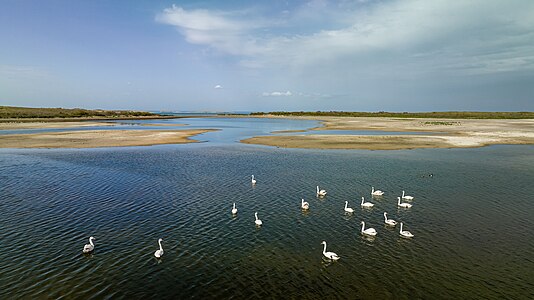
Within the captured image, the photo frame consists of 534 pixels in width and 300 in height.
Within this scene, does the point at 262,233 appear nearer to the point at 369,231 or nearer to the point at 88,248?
the point at 369,231

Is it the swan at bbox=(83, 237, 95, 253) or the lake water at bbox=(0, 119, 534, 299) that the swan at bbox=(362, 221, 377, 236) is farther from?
the swan at bbox=(83, 237, 95, 253)

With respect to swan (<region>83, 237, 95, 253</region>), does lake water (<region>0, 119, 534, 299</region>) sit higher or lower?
lower

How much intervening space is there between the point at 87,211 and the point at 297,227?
44.1ft

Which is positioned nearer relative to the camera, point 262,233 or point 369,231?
point 369,231

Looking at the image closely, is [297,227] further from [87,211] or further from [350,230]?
[87,211]

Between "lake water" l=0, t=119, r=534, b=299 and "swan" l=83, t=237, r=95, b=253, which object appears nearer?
"lake water" l=0, t=119, r=534, b=299

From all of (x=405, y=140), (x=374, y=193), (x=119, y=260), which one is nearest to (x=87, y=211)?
(x=119, y=260)

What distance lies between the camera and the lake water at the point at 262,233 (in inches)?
492

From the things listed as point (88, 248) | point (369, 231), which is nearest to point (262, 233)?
point (369, 231)

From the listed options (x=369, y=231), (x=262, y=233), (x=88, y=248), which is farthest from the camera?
(x=262, y=233)

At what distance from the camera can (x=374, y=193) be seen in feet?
79.6

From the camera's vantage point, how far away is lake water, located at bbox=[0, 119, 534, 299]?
12.5m

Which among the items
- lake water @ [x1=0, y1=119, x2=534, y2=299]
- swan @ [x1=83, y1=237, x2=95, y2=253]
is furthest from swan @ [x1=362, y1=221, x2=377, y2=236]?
swan @ [x1=83, y1=237, x2=95, y2=253]

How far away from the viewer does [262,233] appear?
57.3 ft
